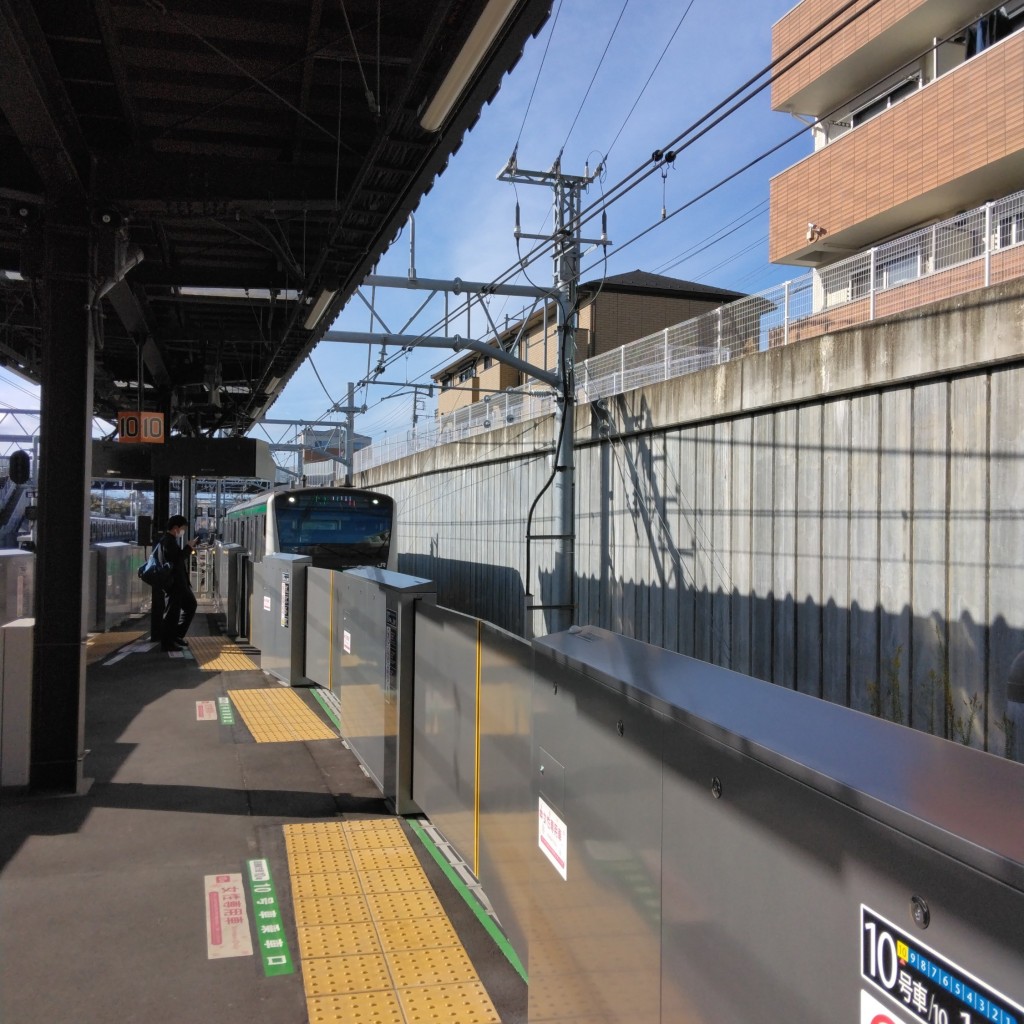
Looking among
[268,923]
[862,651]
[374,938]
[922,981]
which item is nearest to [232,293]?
[862,651]

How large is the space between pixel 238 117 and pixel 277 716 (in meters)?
5.23

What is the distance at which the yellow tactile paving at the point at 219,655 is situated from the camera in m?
11.3

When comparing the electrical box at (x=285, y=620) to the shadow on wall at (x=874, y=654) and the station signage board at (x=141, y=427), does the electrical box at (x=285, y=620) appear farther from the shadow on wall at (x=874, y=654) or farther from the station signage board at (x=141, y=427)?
the shadow on wall at (x=874, y=654)

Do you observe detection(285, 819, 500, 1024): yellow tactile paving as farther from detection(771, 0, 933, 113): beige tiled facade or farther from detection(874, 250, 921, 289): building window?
detection(771, 0, 933, 113): beige tiled facade

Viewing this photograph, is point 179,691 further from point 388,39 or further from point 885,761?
point 885,761

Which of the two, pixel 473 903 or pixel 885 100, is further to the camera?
pixel 885 100

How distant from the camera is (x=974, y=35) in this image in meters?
16.4

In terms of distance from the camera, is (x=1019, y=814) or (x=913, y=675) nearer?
(x=1019, y=814)

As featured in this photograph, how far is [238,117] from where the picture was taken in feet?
22.4

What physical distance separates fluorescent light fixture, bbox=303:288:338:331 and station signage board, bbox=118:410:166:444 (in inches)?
107

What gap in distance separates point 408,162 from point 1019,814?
19.6ft

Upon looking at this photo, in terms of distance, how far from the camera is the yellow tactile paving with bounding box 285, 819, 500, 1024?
11.5ft

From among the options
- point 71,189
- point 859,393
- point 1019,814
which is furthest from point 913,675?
point 71,189

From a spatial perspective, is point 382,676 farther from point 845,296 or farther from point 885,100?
point 885,100
